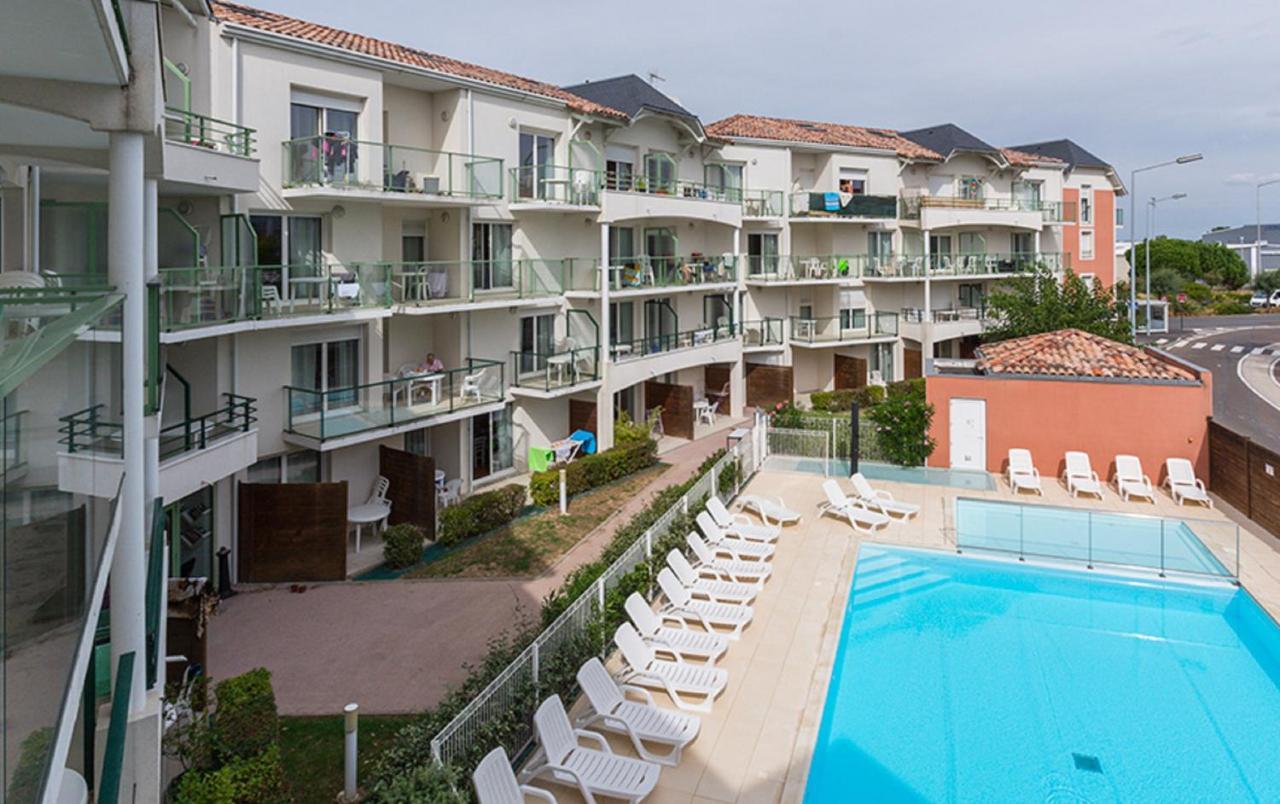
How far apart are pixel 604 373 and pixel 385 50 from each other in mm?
10064

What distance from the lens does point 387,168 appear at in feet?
65.0

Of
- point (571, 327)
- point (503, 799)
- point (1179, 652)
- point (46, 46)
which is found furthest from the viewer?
point (571, 327)

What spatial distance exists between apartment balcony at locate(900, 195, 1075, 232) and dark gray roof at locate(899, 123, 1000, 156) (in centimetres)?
228

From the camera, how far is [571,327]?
2625 centimetres

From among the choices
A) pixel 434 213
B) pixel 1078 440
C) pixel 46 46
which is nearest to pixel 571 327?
pixel 434 213

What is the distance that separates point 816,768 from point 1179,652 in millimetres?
6920

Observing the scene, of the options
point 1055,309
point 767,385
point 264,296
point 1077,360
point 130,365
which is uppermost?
point 1055,309

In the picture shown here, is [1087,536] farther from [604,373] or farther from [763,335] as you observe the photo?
[763,335]

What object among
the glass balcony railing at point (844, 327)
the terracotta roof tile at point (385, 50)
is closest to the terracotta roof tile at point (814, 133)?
the glass balcony railing at point (844, 327)

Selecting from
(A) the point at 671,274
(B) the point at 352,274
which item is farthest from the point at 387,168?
(A) the point at 671,274

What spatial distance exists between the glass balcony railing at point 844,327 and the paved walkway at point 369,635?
807 inches

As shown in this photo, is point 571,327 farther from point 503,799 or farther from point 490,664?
point 503,799

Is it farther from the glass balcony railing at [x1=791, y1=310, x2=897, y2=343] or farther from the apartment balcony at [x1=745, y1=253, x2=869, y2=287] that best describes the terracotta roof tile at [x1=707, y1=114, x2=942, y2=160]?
the glass balcony railing at [x1=791, y1=310, x2=897, y2=343]

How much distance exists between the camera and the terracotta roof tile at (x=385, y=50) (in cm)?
1770
